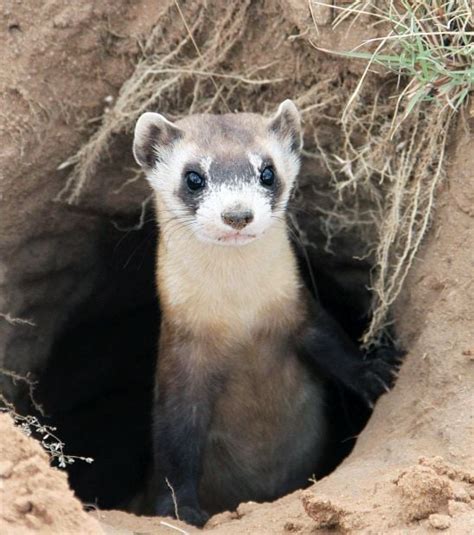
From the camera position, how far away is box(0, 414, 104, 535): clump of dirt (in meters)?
2.24

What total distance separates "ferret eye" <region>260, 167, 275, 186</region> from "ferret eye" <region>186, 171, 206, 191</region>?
230 mm

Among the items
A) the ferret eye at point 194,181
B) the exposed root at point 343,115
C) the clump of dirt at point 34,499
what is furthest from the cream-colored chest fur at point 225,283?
the clump of dirt at point 34,499

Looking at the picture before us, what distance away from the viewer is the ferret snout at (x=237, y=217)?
337cm

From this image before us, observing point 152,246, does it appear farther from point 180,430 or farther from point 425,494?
point 425,494

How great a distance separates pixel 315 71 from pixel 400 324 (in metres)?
1.22

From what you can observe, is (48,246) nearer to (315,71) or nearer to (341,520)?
(315,71)

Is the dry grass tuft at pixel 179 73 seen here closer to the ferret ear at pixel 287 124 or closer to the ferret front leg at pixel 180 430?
the ferret ear at pixel 287 124

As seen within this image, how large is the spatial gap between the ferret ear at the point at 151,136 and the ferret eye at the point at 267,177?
1.49 ft

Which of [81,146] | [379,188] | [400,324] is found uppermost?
[81,146]

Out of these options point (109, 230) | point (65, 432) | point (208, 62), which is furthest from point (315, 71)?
point (65, 432)

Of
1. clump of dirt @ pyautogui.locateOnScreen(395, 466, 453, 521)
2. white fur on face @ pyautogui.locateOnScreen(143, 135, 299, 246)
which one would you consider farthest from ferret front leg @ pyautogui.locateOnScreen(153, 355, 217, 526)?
clump of dirt @ pyautogui.locateOnScreen(395, 466, 453, 521)

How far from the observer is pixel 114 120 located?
4.43 m

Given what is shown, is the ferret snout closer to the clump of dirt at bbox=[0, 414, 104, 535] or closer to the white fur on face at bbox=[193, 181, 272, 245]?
the white fur on face at bbox=[193, 181, 272, 245]

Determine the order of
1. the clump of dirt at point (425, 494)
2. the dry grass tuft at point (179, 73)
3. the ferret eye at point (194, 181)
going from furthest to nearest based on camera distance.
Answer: the dry grass tuft at point (179, 73), the ferret eye at point (194, 181), the clump of dirt at point (425, 494)
